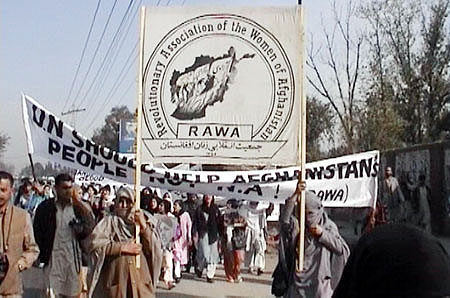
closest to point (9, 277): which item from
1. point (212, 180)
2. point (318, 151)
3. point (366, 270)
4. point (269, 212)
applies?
point (212, 180)

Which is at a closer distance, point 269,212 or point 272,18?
point 272,18

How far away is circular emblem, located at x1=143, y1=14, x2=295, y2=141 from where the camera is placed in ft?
25.0

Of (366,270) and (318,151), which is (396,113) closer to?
(318,151)

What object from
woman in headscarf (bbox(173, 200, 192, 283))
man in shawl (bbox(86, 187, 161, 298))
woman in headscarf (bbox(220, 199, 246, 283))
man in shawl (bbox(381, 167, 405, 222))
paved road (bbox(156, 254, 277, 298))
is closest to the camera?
man in shawl (bbox(86, 187, 161, 298))

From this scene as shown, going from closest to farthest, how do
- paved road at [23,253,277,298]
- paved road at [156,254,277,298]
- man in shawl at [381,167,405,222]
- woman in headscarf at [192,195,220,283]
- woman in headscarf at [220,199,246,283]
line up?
paved road at [23,253,277,298], paved road at [156,254,277,298], woman in headscarf at [220,199,246,283], woman in headscarf at [192,195,220,283], man in shawl at [381,167,405,222]

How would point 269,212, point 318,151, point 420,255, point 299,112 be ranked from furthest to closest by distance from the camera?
point 318,151 < point 269,212 < point 299,112 < point 420,255

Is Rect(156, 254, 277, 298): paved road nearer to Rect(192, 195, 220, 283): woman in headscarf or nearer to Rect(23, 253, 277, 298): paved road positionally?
Rect(23, 253, 277, 298): paved road

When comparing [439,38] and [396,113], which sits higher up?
[439,38]

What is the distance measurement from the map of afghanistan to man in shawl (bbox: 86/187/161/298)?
850 mm

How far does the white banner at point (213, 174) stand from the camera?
8328 mm

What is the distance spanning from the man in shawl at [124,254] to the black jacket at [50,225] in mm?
1676

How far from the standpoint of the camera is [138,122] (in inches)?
303

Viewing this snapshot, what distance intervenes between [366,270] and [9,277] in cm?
598

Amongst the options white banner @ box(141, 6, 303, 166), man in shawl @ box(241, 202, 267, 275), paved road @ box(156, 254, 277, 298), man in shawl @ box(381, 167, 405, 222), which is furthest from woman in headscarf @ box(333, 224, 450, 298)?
man in shawl @ box(381, 167, 405, 222)
